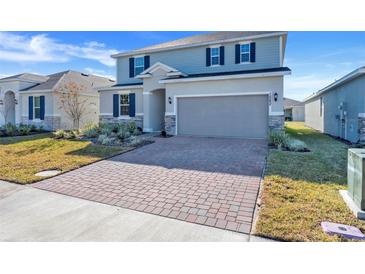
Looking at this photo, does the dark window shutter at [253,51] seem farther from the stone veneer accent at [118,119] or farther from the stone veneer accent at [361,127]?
the stone veneer accent at [118,119]

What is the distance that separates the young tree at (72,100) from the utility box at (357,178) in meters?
19.2

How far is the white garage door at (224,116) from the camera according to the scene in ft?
41.0

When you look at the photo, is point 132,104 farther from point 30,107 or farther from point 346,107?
point 346,107

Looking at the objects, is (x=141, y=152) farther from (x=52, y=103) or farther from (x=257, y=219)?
(x=52, y=103)

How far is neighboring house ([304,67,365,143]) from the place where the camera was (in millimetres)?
11094

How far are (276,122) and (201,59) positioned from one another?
7018 mm

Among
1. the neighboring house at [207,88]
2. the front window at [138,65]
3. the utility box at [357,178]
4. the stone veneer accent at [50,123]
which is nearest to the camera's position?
the utility box at [357,178]

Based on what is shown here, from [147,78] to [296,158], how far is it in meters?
11.0

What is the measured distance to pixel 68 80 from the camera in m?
20.3

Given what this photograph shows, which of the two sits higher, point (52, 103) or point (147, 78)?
point (147, 78)

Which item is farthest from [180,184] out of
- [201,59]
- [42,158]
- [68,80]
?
[68,80]

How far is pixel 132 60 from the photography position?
718 inches

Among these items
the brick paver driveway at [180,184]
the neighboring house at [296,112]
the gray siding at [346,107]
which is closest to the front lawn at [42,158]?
the brick paver driveway at [180,184]
